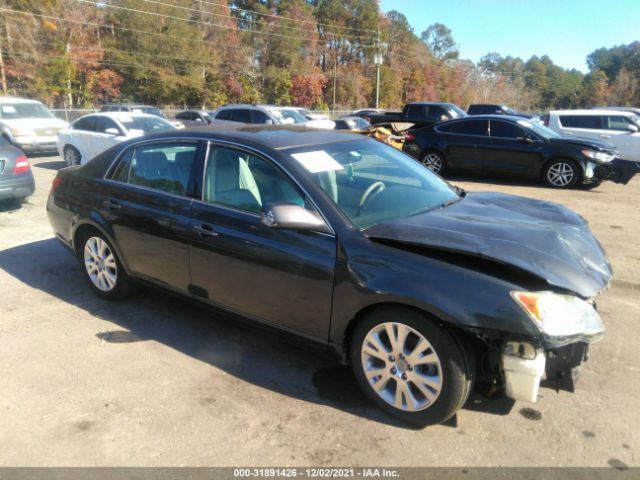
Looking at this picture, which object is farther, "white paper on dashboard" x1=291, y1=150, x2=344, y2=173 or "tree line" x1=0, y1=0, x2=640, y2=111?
"tree line" x1=0, y1=0, x2=640, y2=111

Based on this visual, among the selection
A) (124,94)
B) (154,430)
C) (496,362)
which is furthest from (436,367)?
(124,94)

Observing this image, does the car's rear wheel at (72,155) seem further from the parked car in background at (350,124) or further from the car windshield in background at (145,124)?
the parked car in background at (350,124)

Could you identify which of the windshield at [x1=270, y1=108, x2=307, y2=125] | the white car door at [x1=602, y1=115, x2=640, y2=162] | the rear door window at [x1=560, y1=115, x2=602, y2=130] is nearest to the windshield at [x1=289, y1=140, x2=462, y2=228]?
the white car door at [x1=602, y1=115, x2=640, y2=162]

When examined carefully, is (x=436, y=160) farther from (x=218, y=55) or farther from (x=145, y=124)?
(x=218, y=55)

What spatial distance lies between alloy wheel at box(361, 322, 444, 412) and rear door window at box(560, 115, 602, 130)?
1398 centimetres

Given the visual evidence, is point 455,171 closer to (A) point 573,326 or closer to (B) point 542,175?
(B) point 542,175

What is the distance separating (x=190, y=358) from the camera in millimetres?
3625

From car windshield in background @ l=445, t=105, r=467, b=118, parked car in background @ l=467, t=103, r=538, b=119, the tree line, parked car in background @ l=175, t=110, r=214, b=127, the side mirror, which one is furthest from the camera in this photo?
the tree line

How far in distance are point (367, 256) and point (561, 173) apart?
31.0ft

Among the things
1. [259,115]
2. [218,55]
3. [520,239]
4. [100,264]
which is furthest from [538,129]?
[218,55]

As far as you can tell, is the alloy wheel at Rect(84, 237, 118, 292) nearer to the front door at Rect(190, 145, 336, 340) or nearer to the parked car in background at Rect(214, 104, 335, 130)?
the front door at Rect(190, 145, 336, 340)

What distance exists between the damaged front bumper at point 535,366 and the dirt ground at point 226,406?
34cm

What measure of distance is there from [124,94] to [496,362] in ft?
147

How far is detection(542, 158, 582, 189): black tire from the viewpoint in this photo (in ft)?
34.7
